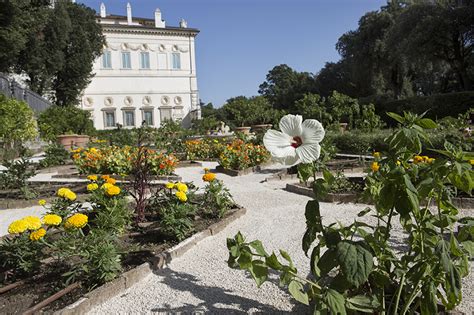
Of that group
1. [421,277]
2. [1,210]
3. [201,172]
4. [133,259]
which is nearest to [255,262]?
[421,277]

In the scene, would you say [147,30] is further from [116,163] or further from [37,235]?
[37,235]

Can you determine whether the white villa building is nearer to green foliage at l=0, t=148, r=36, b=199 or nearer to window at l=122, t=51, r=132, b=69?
window at l=122, t=51, r=132, b=69

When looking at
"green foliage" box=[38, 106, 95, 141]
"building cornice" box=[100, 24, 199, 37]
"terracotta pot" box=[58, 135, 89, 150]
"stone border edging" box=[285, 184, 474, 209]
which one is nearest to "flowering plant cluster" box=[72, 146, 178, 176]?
"stone border edging" box=[285, 184, 474, 209]

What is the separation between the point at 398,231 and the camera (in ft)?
13.1

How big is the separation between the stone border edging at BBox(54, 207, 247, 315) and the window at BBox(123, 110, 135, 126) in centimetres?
3705

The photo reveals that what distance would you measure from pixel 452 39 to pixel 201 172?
775 inches

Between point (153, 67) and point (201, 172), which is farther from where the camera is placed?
point (153, 67)

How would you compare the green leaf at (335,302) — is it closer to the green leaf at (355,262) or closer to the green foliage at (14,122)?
the green leaf at (355,262)

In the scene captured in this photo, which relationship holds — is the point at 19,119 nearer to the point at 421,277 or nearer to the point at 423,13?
the point at 421,277

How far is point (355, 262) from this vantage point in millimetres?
1391

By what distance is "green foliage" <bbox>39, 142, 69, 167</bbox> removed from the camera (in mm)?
10310

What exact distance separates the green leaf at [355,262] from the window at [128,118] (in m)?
39.6

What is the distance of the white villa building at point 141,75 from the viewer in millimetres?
38062

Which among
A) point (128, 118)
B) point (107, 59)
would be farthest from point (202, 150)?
point (107, 59)
